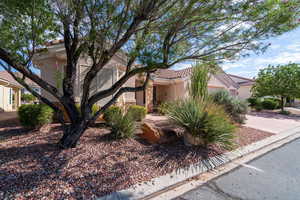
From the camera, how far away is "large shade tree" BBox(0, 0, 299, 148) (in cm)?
312

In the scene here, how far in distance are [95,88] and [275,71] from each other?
19177mm

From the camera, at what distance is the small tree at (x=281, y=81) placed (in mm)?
14781

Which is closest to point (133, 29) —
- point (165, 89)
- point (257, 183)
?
point (257, 183)

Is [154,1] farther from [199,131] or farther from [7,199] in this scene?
[7,199]

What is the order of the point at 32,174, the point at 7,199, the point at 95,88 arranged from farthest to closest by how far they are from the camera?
the point at 95,88
the point at 32,174
the point at 7,199

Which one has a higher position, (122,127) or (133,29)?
(133,29)

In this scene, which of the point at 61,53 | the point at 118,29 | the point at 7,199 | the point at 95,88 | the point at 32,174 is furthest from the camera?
the point at 95,88

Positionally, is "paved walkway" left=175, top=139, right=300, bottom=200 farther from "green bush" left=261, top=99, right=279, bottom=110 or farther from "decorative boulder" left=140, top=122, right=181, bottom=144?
"green bush" left=261, top=99, right=279, bottom=110

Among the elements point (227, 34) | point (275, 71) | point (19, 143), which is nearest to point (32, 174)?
point (19, 143)

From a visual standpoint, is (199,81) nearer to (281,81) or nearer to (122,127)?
(122,127)

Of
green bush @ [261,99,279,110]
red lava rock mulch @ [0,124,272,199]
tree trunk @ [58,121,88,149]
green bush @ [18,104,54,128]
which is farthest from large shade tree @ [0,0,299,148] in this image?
green bush @ [261,99,279,110]

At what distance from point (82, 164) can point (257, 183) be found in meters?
3.84

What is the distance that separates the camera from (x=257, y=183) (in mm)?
3092

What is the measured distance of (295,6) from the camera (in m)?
3.13
